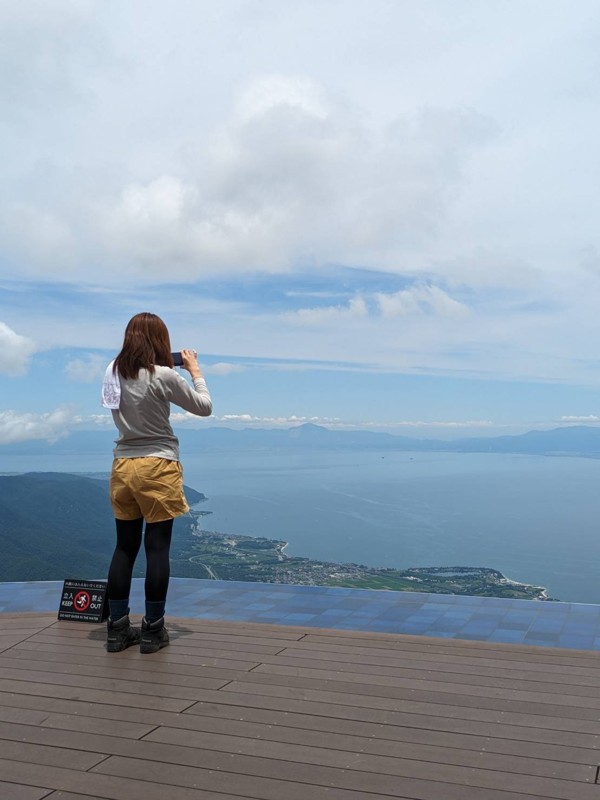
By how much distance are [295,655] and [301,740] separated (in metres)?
0.98

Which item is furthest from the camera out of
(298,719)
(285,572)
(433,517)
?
(433,517)

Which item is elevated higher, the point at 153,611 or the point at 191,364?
the point at 191,364

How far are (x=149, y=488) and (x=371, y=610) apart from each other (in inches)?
73.4

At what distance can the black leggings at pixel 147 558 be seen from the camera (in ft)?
10.4

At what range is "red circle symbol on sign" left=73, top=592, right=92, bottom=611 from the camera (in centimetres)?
378

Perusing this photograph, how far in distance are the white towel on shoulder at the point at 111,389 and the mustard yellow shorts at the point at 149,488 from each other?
0.26 metres

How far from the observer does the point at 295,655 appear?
3.08 meters

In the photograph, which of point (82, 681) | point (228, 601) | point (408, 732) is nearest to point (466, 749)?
point (408, 732)

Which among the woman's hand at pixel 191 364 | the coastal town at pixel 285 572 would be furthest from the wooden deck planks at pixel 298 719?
the coastal town at pixel 285 572

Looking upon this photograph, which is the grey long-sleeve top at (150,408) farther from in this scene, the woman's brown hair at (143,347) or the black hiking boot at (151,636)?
the black hiking boot at (151,636)

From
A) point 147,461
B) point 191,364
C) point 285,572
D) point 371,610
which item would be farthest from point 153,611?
point 285,572

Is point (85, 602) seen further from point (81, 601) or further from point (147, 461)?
point (147, 461)

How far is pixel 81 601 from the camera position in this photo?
379cm

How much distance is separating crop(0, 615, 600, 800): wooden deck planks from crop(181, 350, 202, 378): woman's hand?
1239 millimetres
